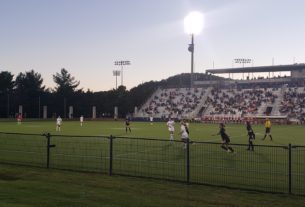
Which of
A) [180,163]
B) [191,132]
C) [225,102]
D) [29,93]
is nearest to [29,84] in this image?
[29,93]

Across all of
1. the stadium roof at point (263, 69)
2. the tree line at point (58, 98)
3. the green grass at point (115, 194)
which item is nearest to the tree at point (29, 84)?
the tree line at point (58, 98)

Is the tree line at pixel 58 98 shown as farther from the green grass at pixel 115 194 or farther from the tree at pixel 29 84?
the green grass at pixel 115 194

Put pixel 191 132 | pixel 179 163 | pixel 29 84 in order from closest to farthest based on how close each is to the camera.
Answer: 1. pixel 179 163
2. pixel 191 132
3. pixel 29 84

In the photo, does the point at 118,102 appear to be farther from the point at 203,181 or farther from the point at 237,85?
the point at 203,181

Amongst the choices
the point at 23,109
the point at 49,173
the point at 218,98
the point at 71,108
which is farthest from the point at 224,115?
the point at 49,173

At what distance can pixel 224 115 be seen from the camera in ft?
268

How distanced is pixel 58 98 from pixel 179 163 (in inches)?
3355

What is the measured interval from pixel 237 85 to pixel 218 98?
22.8 feet

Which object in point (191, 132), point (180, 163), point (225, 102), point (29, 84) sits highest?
point (29, 84)

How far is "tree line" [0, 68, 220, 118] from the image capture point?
94875 millimetres

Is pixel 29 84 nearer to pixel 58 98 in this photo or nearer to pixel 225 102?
pixel 58 98

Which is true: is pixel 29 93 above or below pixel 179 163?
above

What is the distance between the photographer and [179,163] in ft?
57.5

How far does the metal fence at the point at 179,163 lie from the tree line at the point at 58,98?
243 feet
